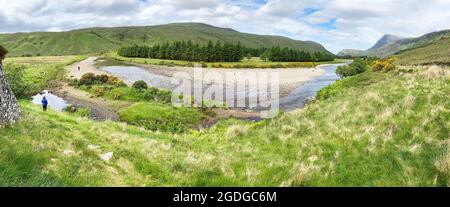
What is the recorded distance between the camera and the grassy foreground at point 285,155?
947 cm

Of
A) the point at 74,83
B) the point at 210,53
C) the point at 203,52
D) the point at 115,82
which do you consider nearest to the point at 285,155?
the point at 115,82

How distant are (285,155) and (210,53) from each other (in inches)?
4821

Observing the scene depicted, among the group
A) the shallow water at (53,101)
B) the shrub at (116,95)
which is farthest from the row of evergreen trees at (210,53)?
the shrub at (116,95)

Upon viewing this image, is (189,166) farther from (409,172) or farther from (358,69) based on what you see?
(358,69)

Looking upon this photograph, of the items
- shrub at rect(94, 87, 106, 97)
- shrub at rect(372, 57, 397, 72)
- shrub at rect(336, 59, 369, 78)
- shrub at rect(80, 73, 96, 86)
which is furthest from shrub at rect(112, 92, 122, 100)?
shrub at rect(336, 59, 369, 78)

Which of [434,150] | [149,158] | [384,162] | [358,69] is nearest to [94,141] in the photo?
[149,158]

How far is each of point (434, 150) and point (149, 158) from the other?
350 inches

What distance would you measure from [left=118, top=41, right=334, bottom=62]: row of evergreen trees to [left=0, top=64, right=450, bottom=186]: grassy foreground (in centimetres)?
11740

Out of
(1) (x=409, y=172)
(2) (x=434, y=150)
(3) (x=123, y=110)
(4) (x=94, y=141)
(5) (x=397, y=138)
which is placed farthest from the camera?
(3) (x=123, y=110)

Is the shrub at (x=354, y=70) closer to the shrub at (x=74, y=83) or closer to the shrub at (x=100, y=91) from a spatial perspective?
the shrub at (x=100, y=91)

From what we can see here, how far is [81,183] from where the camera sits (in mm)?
8945

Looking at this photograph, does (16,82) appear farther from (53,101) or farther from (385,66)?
(385,66)

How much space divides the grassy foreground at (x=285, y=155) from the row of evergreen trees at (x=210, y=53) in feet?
385

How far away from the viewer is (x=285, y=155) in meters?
13.9
